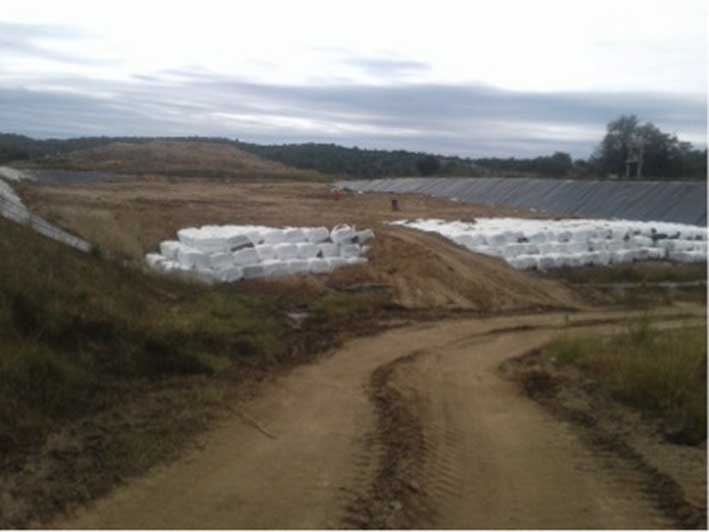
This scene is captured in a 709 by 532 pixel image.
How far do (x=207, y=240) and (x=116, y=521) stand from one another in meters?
13.5

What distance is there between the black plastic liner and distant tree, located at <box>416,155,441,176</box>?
21.9m

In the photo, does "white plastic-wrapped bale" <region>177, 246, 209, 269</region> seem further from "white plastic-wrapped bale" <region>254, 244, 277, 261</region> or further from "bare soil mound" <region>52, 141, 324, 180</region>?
"bare soil mound" <region>52, 141, 324, 180</region>

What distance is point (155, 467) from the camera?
23.2ft

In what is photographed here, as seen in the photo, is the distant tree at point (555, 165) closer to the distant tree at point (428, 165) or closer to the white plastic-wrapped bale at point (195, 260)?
the distant tree at point (428, 165)

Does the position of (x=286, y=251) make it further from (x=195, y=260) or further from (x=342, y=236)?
(x=195, y=260)

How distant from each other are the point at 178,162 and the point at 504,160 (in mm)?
30936

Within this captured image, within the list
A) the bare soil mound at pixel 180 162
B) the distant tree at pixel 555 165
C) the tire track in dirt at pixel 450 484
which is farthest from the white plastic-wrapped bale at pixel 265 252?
the bare soil mound at pixel 180 162

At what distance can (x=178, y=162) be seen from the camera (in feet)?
312

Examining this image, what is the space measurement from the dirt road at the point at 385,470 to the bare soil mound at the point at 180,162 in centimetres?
6790

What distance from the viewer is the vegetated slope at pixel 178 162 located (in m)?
80.3

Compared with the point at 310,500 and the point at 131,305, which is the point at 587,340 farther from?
the point at 310,500

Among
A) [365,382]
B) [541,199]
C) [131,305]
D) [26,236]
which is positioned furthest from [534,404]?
[541,199]

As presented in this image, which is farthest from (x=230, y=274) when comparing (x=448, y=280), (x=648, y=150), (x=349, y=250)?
(x=648, y=150)

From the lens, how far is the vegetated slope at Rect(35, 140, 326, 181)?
8031 cm
